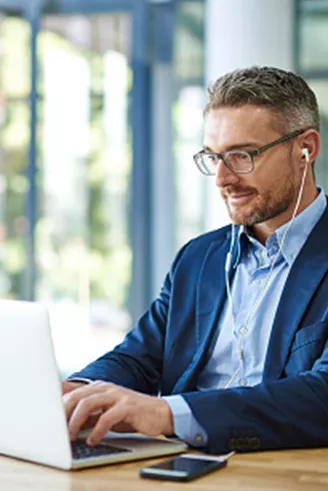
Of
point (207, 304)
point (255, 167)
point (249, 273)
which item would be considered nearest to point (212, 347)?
point (207, 304)

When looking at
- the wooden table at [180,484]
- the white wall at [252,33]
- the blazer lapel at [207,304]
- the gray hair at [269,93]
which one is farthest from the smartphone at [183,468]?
the white wall at [252,33]

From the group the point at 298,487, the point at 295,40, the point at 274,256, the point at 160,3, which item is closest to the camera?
the point at 298,487

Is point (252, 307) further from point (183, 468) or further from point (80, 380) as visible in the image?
point (183, 468)

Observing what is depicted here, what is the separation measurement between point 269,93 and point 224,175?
0.79 ft

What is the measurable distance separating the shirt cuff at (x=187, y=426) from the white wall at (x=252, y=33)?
14.2 feet

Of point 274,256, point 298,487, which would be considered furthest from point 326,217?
point 298,487

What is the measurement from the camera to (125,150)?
7617 millimetres

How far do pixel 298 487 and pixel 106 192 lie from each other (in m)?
6.12

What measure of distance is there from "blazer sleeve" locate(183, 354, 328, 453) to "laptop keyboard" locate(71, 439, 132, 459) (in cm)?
18

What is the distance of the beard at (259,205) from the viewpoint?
2.41 metres

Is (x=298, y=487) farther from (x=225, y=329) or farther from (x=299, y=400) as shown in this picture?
(x=225, y=329)

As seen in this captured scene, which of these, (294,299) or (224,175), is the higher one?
(224,175)

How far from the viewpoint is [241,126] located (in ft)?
7.79

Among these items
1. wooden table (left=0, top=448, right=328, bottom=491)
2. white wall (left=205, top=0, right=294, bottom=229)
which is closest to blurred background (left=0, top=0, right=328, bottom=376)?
white wall (left=205, top=0, right=294, bottom=229)
